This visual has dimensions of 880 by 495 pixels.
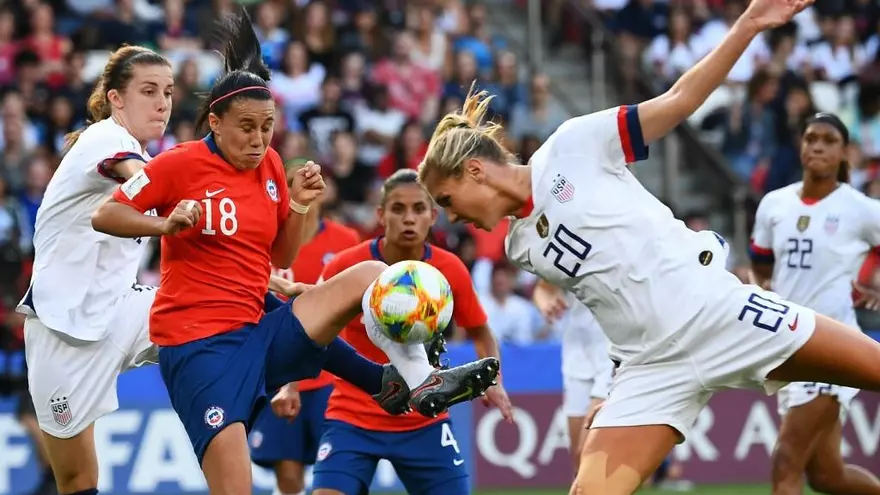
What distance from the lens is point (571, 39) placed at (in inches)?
740

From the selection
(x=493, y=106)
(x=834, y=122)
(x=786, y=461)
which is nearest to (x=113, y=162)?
(x=786, y=461)

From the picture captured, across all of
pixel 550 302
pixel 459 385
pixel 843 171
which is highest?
pixel 843 171

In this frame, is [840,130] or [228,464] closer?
[228,464]

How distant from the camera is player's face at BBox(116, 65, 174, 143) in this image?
7.34m

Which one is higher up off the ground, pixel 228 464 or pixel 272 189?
pixel 272 189

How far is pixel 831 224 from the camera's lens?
9.13 meters

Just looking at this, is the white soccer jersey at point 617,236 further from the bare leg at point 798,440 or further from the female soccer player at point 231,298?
the bare leg at point 798,440

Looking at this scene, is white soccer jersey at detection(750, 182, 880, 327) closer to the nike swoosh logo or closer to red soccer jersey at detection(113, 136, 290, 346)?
the nike swoosh logo

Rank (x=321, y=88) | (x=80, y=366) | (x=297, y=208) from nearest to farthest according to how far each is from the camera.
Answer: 1. (x=297, y=208)
2. (x=80, y=366)
3. (x=321, y=88)

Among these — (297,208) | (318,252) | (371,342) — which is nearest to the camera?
(297,208)

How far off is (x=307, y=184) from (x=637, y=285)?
1.58 metres

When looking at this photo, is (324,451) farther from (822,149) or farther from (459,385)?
(822,149)

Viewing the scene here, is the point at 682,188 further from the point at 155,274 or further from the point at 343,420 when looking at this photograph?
the point at 343,420

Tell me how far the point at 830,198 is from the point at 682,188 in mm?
8302
